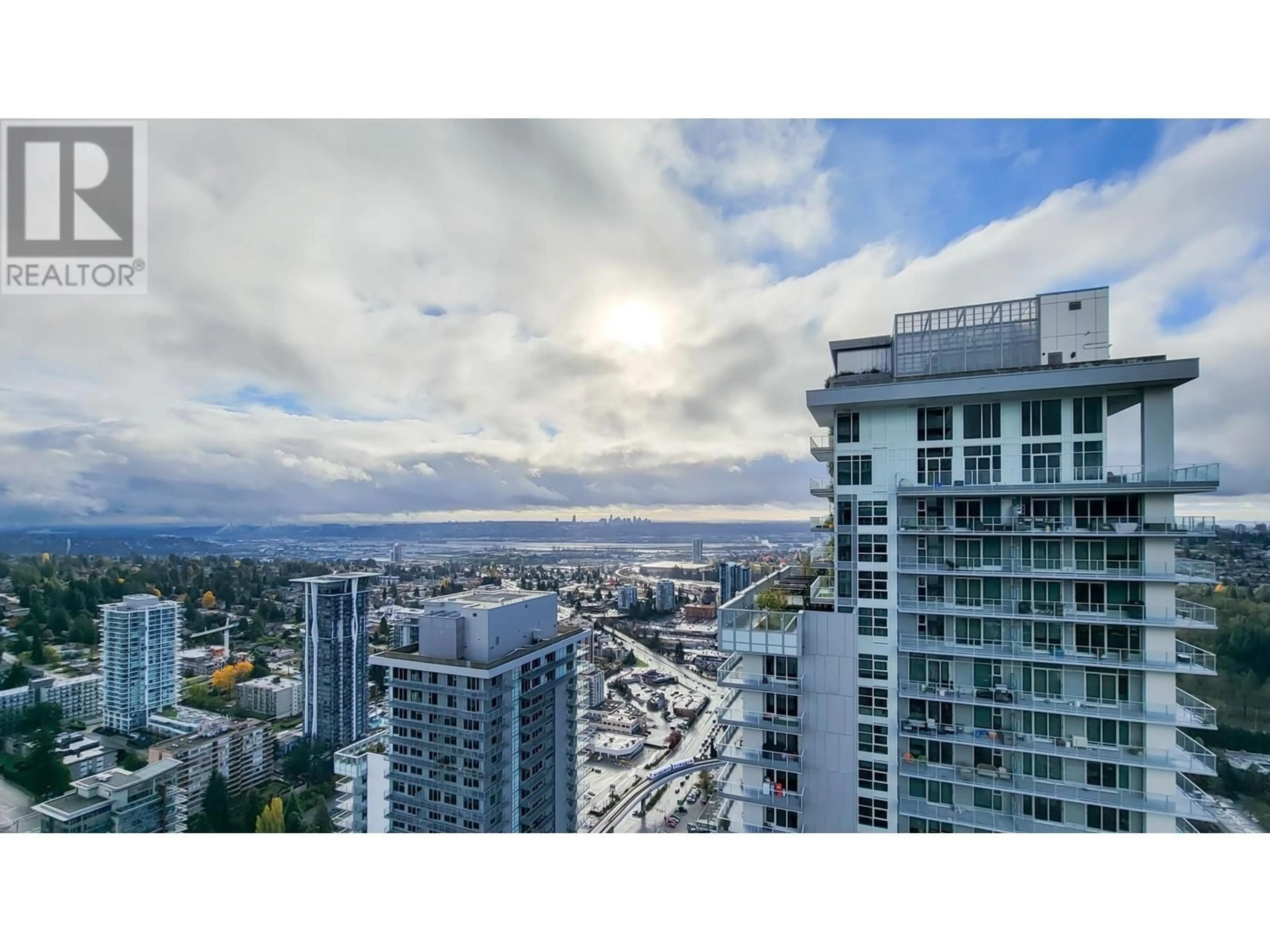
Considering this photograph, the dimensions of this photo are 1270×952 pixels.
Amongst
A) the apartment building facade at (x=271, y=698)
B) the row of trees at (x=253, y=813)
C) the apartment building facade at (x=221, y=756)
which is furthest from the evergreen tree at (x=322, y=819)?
the apartment building facade at (x=271, y=698)

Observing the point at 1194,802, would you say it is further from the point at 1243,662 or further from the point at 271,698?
the point at 271,698

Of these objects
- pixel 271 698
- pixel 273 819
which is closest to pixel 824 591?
pixel 273 819

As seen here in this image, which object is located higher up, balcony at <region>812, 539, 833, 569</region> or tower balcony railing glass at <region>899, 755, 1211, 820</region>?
balcony at <region>812, 539, 833, 569</region>

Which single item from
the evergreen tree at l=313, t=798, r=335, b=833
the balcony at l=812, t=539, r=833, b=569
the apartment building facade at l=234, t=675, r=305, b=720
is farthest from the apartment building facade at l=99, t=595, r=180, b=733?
the balcony at l=812, t=539, r=833, b=569

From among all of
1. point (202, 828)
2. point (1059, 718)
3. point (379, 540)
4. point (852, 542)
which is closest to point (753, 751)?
point (852, 542)

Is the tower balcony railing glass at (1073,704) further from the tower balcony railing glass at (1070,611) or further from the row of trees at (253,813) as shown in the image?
the row of trees at (253,813)

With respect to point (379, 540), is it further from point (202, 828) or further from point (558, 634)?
point (202, 828)

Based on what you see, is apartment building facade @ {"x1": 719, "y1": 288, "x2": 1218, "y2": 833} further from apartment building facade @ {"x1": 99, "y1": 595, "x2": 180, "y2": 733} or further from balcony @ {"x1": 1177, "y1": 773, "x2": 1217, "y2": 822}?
apartment building facade @ {"x1": 99, "y1": 595, "x2": 180, "y2": 733}
